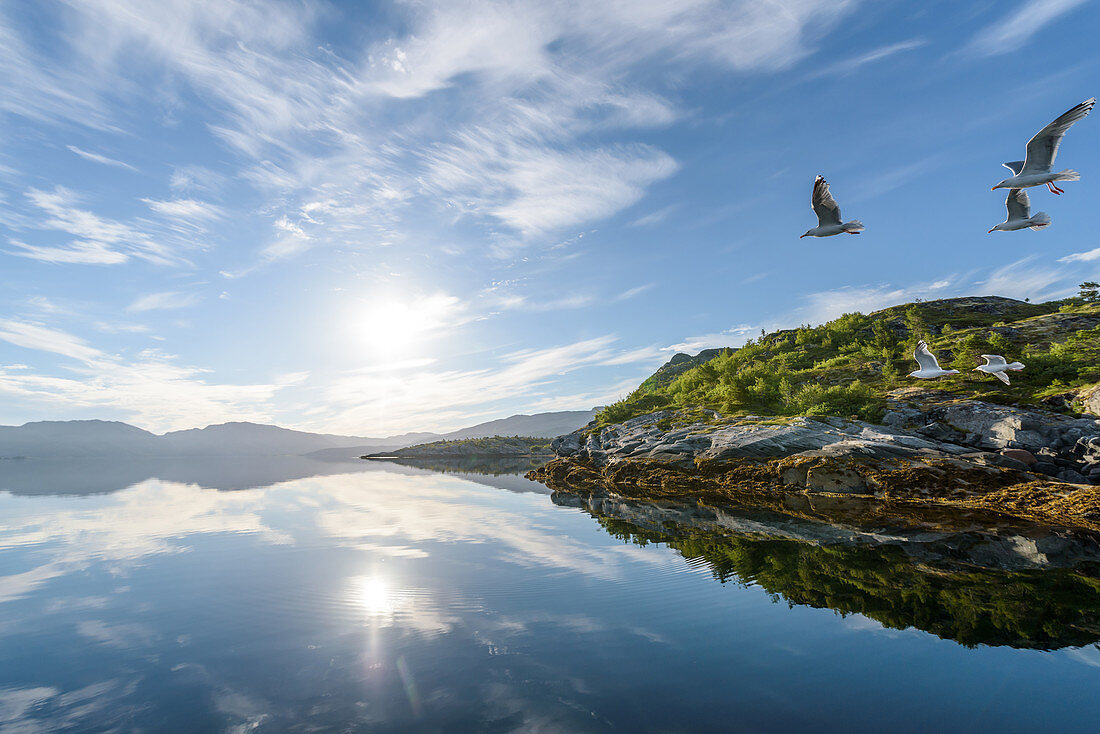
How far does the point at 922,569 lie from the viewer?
13.0 meters

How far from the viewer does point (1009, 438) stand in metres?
27.5

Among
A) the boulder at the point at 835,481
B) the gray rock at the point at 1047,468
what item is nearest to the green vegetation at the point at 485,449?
→ the boulder at the point at 835,481

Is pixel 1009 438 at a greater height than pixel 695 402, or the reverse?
pixel 695 402

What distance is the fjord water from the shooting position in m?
7.01

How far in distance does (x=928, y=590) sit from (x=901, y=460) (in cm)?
2016

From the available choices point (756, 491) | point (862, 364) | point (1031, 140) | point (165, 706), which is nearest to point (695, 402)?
point (862, 364)

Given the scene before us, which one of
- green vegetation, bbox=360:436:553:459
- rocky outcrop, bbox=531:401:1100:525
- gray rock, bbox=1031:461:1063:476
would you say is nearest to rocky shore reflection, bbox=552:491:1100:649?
rocky outcrop, bbox=531:401:1100:525

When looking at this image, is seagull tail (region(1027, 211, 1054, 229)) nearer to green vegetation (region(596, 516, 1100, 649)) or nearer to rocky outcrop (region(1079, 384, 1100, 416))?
green vegetation (region(596, 516, 1100, 649))

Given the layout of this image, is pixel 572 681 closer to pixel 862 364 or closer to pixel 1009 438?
pixel 1009 438

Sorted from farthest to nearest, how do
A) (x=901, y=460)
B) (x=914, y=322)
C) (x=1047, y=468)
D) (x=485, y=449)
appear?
(x=485, y=449), (x=914, y=322), (x=901, y=460), (x=1047, y=468)

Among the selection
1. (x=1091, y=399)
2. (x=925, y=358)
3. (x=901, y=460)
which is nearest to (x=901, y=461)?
(x=901, y=460)

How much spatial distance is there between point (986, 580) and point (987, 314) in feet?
252

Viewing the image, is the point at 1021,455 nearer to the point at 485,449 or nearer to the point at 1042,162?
the point at 1042,162

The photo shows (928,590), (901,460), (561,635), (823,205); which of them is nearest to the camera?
(561,635)
